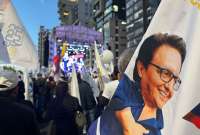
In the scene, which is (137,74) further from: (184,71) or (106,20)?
(106,20)

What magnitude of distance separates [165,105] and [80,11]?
188250mm

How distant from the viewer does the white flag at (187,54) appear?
7.17 ft

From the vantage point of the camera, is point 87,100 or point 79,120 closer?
point 79,120

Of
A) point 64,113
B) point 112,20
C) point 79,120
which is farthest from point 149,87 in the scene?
point 112,20

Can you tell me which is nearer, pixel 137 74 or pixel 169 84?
pixel 169 84

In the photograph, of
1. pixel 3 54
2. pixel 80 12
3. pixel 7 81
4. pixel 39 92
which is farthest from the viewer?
pixel 80 12

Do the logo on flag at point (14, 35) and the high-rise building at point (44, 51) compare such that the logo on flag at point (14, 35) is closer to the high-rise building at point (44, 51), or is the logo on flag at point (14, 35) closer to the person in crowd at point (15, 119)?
the person in crowd at point (15, 119)

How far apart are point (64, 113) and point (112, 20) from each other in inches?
5882

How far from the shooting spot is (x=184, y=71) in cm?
223

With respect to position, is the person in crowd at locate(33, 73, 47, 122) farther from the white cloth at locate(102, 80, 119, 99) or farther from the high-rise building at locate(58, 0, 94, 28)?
the high-rise building at locate(58, 0, 94, 28)

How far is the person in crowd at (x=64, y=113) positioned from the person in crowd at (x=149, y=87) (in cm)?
534

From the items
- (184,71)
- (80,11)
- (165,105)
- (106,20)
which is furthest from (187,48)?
(80,11)

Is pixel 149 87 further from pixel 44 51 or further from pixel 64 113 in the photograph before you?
pixel 44 51

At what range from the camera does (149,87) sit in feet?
7.80
